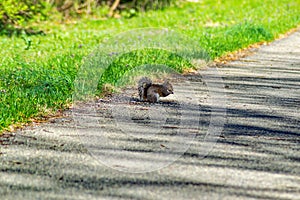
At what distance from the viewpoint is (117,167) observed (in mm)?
6004

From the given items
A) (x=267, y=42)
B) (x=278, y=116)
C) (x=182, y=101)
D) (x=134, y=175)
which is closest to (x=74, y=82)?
(x=182, y=101)

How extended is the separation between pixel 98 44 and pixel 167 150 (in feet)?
28.5

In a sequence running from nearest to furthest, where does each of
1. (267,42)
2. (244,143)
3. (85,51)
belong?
(244,143)
(85,51)
(267,42)

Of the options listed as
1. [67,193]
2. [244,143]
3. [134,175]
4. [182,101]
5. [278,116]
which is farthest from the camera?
[182,101]

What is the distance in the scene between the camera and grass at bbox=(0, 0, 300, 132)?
8.63 metres

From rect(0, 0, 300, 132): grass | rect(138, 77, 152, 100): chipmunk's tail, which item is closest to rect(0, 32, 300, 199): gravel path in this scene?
rect(138, 77, 152, 100): chipmunk's tail

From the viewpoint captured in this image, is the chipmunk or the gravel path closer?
the gravel path

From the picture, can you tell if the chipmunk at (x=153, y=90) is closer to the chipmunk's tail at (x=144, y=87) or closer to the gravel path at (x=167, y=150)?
the chipmunk's tail at (x=144, y=87)

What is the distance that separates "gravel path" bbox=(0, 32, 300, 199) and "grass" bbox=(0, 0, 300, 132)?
520 millimetres

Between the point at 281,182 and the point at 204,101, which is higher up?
the point at 281,182

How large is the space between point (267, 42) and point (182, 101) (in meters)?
7.55

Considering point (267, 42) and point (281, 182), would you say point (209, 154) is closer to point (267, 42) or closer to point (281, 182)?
point (281, 182)

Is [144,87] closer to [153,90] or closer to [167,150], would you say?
[153,90]

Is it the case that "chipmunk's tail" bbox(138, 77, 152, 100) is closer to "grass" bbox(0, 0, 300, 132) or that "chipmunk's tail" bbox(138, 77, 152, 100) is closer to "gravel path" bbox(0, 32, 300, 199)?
"gravel path" bbox(0, 32, 300, 199)
